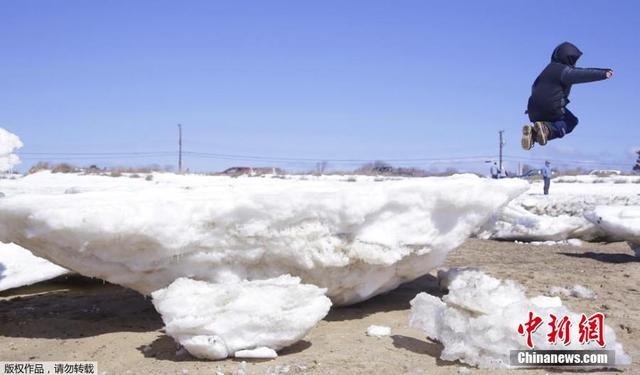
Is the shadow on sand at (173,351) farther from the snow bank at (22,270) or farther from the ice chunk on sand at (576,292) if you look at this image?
the ice chunk on sand at (576,292)

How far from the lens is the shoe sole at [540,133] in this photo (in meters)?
7.98

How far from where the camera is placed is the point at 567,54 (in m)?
8.23

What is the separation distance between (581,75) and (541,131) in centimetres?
83

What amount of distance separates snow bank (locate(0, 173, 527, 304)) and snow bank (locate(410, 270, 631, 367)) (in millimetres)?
750

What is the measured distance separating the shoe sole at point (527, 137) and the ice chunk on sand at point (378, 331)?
192 inches

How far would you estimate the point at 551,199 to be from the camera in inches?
598

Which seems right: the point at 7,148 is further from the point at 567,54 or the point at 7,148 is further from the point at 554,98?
the point at 567,54

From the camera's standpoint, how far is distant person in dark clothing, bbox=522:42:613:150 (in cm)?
788

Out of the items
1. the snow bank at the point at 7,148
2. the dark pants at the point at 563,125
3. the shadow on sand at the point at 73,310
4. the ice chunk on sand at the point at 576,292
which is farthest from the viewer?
the dark pants at the point at 563,125

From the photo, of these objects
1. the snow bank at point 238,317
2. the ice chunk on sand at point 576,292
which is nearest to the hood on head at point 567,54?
the ice chunk on sand at point 576,292

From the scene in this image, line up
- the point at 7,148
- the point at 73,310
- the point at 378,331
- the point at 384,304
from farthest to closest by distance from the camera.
→ the point at 7,148 → the point at 73,310 → the point at 384,304 → the point at 378,331

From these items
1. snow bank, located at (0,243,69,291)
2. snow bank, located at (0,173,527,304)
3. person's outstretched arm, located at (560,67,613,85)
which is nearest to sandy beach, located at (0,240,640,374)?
snow bank, located at (0,243,69,291)

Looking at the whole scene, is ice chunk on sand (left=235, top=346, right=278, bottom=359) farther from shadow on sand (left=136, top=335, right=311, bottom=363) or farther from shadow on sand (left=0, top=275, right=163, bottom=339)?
shadow on sand (left=0, top=275, right=163, bottom=339)

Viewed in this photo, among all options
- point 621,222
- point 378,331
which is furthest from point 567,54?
point 378,331
